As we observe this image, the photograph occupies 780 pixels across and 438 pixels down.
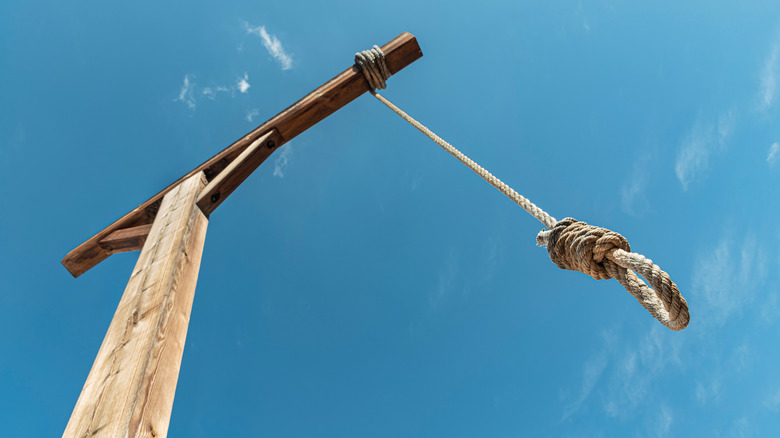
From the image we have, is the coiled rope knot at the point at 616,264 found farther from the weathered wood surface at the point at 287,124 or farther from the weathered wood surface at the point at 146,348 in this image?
the weathered wood surface at the point at 287,124

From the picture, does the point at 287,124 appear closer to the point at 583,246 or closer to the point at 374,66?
the point at 374,66

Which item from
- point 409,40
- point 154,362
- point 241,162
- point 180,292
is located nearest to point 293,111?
point 241,162

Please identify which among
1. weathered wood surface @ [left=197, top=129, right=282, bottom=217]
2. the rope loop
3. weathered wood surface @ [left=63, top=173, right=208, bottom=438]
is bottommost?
weathered wood surface @ [left=63, top=173, right=208, bottom=438]

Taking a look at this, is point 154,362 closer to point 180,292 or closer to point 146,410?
point 146,410

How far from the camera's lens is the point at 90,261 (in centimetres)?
Result: 278

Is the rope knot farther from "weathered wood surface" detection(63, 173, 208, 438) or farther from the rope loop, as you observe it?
the rope loop

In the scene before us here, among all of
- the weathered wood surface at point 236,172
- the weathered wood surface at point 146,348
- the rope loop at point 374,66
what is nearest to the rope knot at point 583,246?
the weathered wood surface at point 146,348

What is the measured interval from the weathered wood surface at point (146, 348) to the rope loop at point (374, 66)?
157 cm

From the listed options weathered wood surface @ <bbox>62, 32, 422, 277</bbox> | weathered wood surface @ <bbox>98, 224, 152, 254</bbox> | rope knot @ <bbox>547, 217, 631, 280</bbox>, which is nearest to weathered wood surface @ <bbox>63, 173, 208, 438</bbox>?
weathered wood surface @ <bbox>98, 224, 152, 254</bbox>

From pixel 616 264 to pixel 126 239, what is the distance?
2.67m

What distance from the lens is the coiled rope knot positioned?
104cm

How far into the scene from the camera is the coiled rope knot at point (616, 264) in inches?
40.8

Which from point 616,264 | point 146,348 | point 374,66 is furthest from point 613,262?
point 374,66

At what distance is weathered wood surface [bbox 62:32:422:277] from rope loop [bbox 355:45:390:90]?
48mm
